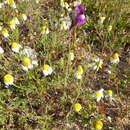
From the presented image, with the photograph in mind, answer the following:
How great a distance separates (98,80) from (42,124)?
785 mm

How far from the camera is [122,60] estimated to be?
8.30ft

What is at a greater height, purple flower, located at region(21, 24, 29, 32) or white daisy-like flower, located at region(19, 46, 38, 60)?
purple flower, located at region(21, 24, 29, 32)

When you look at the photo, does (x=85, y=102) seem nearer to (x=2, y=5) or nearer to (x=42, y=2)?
(x=2, y=5)

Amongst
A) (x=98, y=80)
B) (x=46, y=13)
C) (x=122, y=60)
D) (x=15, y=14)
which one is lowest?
(x=98, y=80)

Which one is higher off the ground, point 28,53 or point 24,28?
point 24,28

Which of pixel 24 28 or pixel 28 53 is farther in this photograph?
pixel 24 28

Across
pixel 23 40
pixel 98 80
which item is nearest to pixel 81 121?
pixel 98 80

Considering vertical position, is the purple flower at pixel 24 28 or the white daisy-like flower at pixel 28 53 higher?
the purple flower at pixel 24 28

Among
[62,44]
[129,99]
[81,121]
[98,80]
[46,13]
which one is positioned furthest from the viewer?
[46,13]

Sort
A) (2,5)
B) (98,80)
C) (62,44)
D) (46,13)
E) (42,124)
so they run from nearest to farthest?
1. (42,124)
2. (98,80)
3. (62,44)
4. (2,5)
5. (46,13)

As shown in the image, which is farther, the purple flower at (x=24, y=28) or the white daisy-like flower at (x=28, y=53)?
the purple flower at (x=24, y=28)

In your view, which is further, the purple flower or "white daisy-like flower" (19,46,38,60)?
the purple flower

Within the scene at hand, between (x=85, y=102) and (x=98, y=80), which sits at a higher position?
(x=98, y=80)

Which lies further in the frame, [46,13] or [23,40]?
[46,13]
